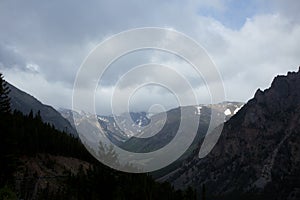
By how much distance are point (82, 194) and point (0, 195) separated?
30808 mm

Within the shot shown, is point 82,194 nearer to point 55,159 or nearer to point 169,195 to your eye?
point 169,195

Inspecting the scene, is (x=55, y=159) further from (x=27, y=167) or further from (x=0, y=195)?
(x=0, y=195)

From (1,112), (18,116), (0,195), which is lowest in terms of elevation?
(0,195)

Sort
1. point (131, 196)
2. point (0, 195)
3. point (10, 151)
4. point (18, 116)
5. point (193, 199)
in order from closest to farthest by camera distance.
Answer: point (0, 195)
point (10, 151)
point (131, 196)
point (193, 199)
point (18, 116)

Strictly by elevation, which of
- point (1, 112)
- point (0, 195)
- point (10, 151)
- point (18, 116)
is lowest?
point (0, 195)

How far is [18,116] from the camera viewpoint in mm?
156500

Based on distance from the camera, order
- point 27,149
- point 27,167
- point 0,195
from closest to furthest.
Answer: point 0,195 → point 27,167 → point 27,149

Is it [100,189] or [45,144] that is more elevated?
[45,144]

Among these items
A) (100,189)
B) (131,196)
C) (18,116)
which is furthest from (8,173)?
(18,116)

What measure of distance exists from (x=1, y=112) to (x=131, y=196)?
3204cm

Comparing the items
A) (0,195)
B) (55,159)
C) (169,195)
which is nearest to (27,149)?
(55,159)

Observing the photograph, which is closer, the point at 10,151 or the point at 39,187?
the point at 10,151

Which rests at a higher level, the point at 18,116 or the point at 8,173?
the point at 18,116

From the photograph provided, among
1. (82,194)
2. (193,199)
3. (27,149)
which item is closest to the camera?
(82,194)
